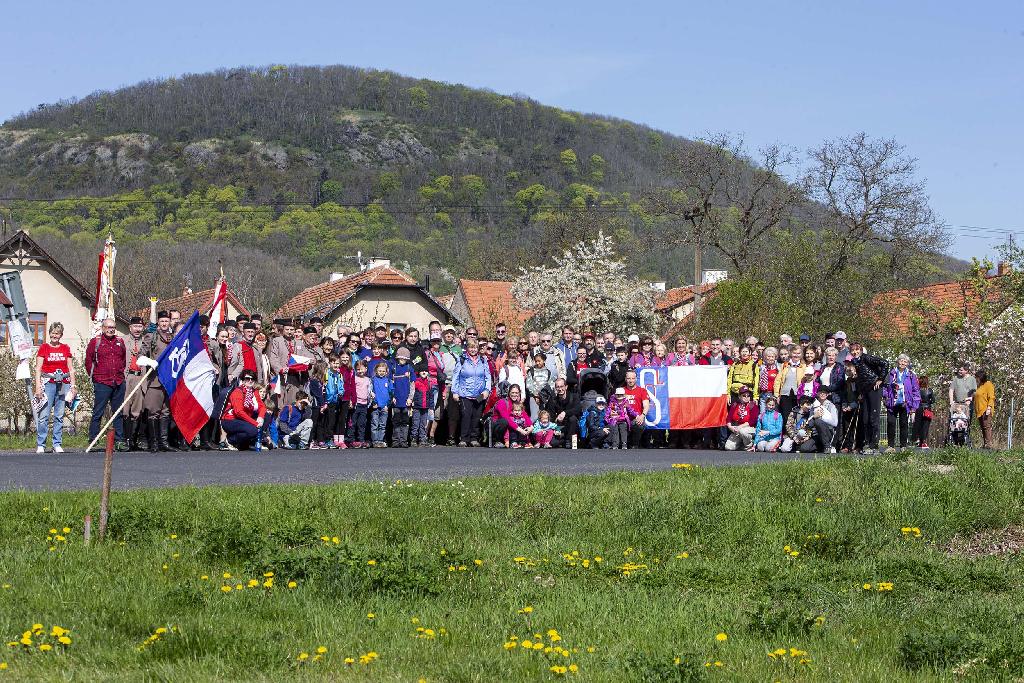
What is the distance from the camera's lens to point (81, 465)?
16.5 m

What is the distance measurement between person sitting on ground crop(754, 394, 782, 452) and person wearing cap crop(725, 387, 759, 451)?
194 millimetres

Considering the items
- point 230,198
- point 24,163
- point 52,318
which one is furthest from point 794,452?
point 24,163

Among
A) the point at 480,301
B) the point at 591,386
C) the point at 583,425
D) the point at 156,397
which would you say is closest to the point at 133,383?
the point at 156,397

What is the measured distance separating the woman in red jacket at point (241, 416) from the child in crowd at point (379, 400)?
2.27 m

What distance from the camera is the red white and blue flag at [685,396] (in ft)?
77.0

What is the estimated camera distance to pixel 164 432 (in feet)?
66.3

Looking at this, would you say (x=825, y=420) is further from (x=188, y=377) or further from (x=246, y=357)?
(x=188, y=377)

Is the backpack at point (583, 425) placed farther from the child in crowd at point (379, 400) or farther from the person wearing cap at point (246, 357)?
the person wearing cap at point (246, 357)

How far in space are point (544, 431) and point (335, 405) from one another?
372 cm

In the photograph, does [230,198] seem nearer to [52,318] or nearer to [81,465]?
[52,318]

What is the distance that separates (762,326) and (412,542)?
33.9 metres

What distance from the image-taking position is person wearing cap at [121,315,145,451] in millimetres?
19656

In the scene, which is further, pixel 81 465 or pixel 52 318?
pixel 52 318

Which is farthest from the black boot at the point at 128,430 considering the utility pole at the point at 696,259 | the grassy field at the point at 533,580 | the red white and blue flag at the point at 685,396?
the utility pole at the point at 696,259
